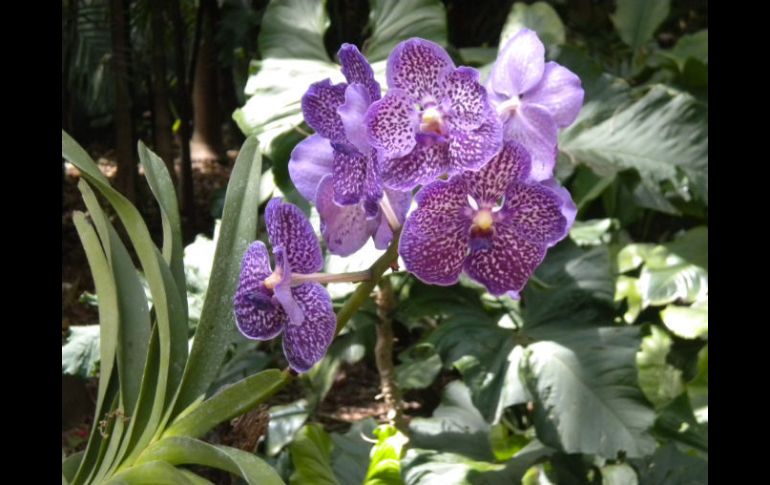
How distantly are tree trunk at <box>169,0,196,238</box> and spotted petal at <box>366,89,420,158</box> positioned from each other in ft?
8.75

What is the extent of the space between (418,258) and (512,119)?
0.15 m

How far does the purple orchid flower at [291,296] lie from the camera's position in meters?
0.77

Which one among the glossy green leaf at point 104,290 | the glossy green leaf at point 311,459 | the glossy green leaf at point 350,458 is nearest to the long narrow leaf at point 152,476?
the glossy green leaf at point 104,290

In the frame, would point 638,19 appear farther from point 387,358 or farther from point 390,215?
point 390,215

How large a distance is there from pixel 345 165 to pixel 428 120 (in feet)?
0.26

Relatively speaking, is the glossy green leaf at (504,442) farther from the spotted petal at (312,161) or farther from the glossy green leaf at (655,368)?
the spotted petal at (312,161)

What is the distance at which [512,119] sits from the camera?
784 millimetres

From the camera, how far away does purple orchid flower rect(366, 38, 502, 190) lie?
735 mm

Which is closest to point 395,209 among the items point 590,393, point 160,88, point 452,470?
point 452,470

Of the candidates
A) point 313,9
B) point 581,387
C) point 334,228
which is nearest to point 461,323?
point 581,387

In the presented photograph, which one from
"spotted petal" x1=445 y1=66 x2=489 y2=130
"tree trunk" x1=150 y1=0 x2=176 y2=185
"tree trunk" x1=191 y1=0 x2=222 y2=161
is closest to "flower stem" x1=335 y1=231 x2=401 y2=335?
"spotted petal" x1=445 y1=66 x2=489 y2=130

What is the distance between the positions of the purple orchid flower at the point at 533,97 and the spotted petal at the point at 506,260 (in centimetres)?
6
